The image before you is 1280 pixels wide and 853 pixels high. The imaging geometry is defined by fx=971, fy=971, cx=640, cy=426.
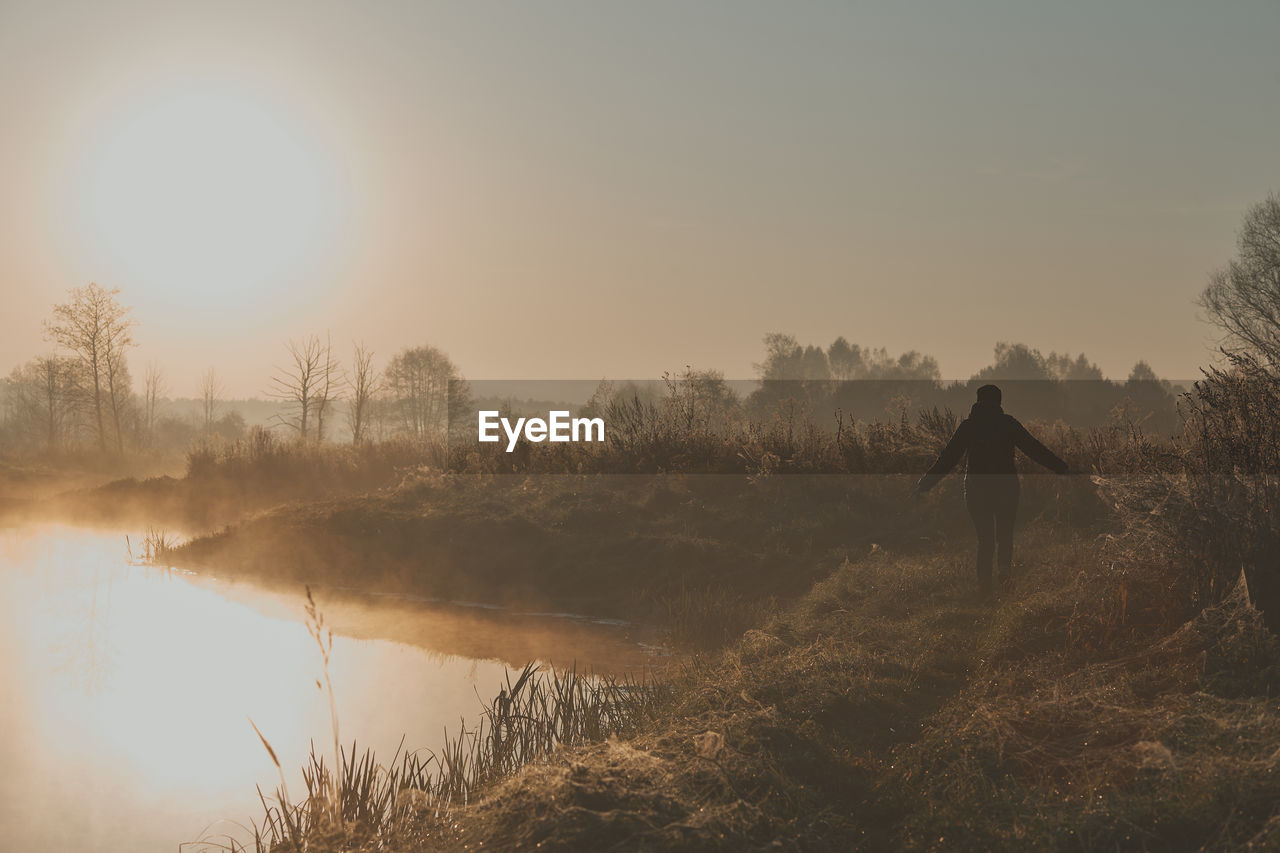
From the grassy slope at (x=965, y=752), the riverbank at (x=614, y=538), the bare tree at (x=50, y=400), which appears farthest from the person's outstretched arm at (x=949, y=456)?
the bare tree at (x=50, y=400)

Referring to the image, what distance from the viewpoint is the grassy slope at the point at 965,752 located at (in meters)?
5.84

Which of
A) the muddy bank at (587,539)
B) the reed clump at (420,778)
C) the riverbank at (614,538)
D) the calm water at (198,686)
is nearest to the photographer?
the reed clump at (420,778)

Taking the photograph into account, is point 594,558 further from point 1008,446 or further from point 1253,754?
point 1253,754

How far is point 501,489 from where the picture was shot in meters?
24.4

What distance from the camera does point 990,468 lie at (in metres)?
11.0

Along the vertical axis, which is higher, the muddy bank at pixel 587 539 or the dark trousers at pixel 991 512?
the dark trousers at pixel 991 512

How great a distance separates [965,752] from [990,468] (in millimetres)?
4815

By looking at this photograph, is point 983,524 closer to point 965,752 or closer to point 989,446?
point 989,446

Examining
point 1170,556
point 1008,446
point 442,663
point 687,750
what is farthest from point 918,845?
point 442,663

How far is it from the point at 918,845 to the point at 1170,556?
500 cm

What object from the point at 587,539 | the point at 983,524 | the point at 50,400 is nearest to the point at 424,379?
the point at 50,400

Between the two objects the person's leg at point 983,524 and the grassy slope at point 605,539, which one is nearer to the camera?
the person's leg at point 983,524

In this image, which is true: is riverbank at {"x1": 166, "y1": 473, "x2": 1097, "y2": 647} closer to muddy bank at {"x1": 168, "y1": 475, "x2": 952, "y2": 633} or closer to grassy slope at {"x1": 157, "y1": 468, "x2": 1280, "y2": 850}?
muddy bank at {"x1": 168, "y1": 475, "x2": 952, "y2": 633}

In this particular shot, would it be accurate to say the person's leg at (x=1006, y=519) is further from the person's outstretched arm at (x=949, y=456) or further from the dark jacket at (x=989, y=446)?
the person's outstretched arm at (x=949, y=456)
